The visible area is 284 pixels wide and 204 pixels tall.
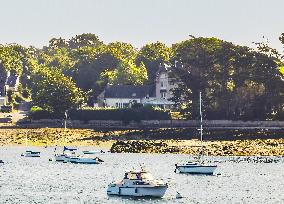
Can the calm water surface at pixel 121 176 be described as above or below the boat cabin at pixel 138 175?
below

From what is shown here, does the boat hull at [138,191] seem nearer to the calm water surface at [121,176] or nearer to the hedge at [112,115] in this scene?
the calm water surface at [121,176]

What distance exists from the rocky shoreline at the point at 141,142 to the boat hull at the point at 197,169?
27.9 m

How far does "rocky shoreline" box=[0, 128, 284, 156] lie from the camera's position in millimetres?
146500

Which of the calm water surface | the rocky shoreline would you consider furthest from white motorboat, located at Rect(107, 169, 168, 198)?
the rocky shoreline

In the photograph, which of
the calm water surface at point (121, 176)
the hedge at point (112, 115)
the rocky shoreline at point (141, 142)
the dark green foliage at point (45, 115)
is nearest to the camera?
the calm water surface at point (121, 176)

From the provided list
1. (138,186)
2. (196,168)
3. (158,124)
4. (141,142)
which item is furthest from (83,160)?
(158,124)

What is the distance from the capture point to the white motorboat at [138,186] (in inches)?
3590

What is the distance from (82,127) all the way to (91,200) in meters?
102

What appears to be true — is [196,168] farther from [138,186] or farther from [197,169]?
[138,186]

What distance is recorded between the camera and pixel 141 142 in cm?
15788

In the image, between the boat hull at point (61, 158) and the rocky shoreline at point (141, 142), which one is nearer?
the boat hull at point (61, 158)

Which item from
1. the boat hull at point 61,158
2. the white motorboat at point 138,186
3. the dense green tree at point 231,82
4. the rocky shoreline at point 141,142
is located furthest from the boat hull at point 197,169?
the dense green tree at point 231,82

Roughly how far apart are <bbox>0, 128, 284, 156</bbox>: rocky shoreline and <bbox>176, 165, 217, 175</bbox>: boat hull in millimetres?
27888

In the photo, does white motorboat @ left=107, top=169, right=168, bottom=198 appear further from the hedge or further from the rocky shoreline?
the hedge
